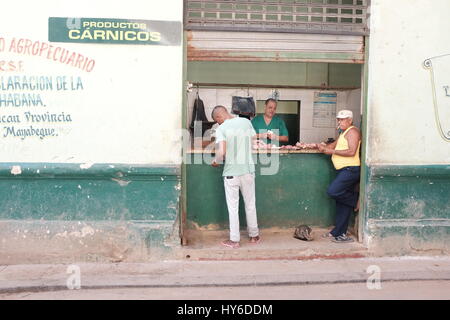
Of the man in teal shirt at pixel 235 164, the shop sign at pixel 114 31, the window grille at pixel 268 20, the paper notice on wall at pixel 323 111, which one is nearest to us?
the shop sign at pixel 114 31

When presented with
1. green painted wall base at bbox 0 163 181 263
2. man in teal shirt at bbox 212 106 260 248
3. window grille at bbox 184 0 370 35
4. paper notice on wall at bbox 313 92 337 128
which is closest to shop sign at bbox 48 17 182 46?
window grille at bbox 184 0 370 35

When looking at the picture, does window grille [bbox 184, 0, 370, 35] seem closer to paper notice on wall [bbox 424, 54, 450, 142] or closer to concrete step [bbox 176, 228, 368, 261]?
paper notice on wall [bbox 424, 54, 450, 142]

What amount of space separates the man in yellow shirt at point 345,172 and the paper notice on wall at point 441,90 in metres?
0.94

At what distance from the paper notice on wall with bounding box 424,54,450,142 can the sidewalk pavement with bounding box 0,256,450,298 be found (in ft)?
5.19

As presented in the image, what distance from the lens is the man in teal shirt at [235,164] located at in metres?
5.91

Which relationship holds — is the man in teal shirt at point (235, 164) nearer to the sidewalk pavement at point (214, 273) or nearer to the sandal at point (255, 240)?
the sandal at point (255, 240)

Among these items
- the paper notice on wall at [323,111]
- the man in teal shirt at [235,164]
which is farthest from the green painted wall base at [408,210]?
the paper notice on wall at [323,111]

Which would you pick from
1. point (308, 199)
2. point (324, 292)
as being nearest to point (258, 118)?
point (308, 199)

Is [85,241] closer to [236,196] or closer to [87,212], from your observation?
[87,212]

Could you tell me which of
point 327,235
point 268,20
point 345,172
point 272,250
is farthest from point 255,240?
point 268,20

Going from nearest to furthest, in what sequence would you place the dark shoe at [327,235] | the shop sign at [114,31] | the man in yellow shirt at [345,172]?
the shop sign at [114,31] → the man in yellow shirt at [345,172] → the dark shoe at [327,235]

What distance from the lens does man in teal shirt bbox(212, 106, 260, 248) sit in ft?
19.4

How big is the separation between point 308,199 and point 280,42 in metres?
2.05

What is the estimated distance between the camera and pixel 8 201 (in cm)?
558
